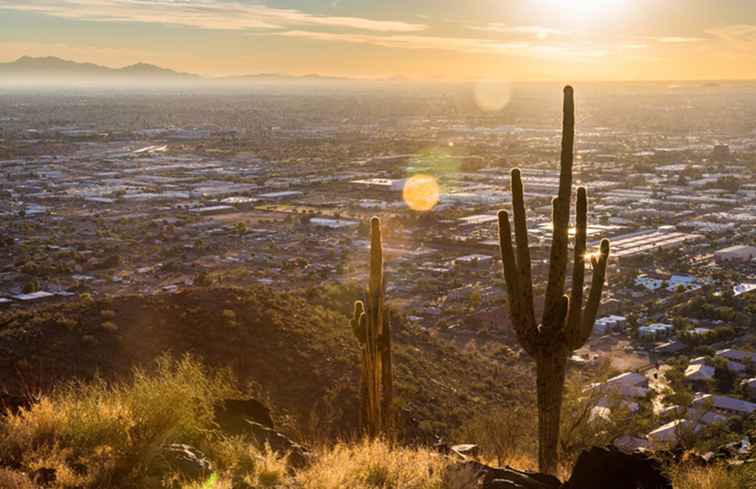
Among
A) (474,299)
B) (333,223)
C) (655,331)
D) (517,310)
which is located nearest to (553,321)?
(517,310)

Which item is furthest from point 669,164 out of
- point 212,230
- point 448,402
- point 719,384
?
point 448,402

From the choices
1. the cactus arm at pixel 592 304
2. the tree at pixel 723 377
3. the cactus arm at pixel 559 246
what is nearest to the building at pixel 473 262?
the tree at pixel 723 377

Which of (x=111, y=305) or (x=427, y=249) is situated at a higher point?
(x=111, y=305)

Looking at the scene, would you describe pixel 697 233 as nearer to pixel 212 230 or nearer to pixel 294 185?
pixel 212 230

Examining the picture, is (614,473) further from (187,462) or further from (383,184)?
(383,184)

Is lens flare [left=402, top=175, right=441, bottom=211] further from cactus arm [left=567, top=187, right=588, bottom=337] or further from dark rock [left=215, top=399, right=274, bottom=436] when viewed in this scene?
dark rock [left=215, top=399, right=274, bottom=436]

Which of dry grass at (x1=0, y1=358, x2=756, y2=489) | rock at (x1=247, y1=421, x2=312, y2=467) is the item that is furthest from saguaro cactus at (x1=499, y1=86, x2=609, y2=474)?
rock at (x1=247, y1=421, x2=312, y2=467)
